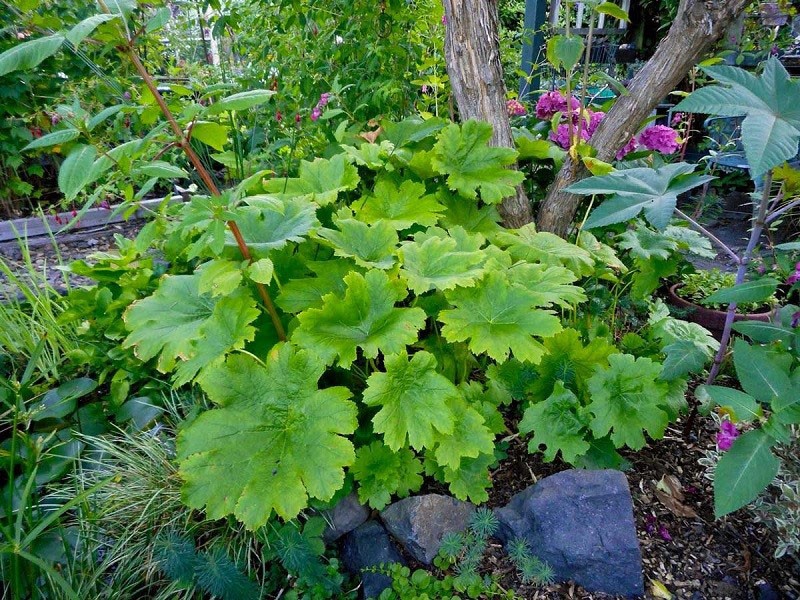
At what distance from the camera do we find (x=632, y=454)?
1520 mm

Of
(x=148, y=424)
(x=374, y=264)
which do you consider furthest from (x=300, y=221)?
(x=148, y=424)

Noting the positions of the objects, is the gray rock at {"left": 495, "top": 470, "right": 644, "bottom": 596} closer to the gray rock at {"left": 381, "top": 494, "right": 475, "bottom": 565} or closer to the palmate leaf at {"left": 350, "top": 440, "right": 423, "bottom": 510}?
the gray rock at {"left": 381, "top": 494, "right": 475, "bottom": 565}

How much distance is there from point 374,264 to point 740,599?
1.18 metres

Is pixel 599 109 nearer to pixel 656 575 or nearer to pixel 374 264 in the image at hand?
pixel 374 264

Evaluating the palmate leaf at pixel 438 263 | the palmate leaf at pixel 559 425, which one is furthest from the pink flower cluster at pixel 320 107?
the palmate leaf at pixel 559 425

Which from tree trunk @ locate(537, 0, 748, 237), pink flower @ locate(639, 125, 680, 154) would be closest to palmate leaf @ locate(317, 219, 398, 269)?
tree trunk @ locate(537, 0, 748, 237)

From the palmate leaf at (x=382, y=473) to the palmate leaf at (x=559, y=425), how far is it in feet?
1.06

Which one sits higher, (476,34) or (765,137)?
(476,34)

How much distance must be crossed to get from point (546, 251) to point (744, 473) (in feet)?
2.76

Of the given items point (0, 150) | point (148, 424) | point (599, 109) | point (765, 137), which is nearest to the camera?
point (765, 137)

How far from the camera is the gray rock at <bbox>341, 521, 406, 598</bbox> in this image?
1277 millimetres

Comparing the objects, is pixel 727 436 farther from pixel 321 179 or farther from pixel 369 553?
pixel 321 179

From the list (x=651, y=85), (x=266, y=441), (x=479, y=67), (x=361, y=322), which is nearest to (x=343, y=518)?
(x=266, y=441)

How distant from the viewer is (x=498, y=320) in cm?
136
